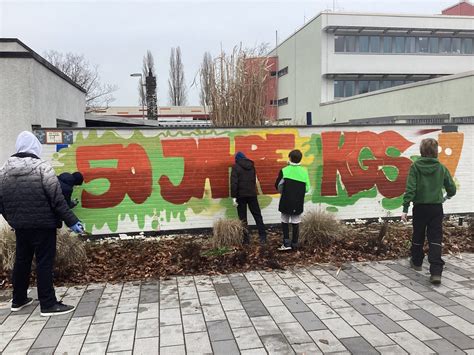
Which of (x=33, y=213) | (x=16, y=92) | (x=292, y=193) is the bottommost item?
(x=292, y=193)

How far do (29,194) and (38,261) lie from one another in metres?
0.75

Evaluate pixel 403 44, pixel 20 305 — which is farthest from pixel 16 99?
pixel 403 44

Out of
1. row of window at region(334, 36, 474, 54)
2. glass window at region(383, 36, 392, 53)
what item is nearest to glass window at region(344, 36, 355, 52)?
row of window at region(334, 36, 474, 54)

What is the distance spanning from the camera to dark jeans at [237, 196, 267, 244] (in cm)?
718

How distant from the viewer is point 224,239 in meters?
6.86


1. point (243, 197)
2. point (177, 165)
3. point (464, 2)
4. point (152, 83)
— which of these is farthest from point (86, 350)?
point (464, 2)

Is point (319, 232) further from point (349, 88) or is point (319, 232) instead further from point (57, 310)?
point (349, 88)

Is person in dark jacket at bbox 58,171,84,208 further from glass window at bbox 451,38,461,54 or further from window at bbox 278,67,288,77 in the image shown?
window at bbox 278,67,288,77

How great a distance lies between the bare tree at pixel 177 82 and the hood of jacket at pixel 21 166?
50.9 meters

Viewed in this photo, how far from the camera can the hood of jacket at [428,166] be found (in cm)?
562

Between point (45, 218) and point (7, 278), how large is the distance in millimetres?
1693

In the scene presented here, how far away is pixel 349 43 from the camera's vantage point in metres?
37.5

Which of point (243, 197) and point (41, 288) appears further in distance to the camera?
point (243, 197)

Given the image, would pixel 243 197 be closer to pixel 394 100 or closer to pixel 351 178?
pixel 351 178
